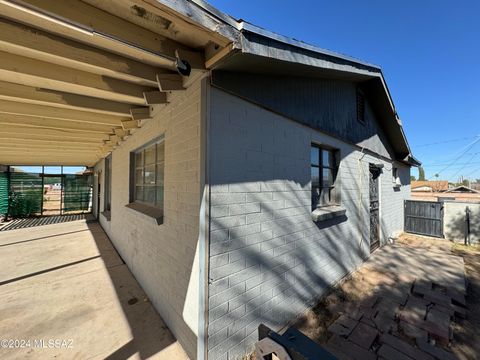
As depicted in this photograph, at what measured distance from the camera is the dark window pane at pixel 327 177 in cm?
399

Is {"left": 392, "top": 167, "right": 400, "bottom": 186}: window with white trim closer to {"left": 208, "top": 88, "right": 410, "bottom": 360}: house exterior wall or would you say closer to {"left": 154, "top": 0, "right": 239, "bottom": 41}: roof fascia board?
{"left": 208, "top": 88, "right": 410, "bottom": 360}: house exterior wall

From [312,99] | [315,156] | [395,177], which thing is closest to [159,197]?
[315,156]

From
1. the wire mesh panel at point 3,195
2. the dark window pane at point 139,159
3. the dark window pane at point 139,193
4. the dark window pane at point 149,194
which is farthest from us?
the wire mesh panel at point 3,195

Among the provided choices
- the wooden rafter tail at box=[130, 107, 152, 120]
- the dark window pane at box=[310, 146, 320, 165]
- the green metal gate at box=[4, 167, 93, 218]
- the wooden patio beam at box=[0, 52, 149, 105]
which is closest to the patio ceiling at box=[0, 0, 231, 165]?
the wooden patio beam at box=[0, 52, 149, 105]

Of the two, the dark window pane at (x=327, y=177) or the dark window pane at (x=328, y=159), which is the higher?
the dark window pane at (x=328, y=159)

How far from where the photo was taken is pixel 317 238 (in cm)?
339

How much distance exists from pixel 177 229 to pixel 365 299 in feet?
10.8

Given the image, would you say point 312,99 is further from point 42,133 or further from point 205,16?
point 42,133

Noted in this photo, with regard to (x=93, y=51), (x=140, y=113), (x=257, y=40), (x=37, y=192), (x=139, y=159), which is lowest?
(x=37, y=192)

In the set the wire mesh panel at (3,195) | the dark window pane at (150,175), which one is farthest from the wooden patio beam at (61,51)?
the wire mesh panel at (3,195)

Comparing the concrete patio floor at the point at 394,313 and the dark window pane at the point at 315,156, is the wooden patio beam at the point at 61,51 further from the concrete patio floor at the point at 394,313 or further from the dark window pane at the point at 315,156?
the concrete patio floor at the point at 394,313

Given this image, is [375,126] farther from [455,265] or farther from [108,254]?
[108,254]

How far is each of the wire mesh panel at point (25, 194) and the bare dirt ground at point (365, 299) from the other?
14943mm

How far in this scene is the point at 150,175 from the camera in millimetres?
3713
